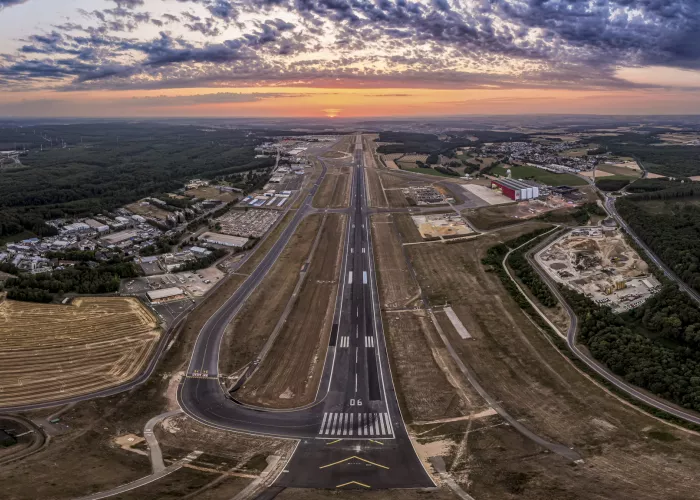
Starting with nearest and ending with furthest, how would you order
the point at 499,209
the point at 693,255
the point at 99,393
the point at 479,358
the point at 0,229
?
the point at 99,393
the point at 479,358
the point at 693,255
the point at 0,229
the point at 499,209

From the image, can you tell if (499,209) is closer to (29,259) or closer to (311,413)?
(311,413)

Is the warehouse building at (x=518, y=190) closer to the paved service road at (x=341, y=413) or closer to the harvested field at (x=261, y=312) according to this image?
the harvested field at (x=261, y=312)

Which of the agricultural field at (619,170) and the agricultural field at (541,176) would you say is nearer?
the agricultural field at (541,176)

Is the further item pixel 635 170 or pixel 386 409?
pixel 635 170

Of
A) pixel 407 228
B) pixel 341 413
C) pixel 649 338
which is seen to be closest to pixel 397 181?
pixel 407 228

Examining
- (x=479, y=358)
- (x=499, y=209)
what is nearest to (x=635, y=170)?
(x=499, y=209)

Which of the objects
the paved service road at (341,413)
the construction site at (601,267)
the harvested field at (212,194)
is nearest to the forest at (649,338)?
the construction site at (601,267)

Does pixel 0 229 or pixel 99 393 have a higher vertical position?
pixel 0 229
